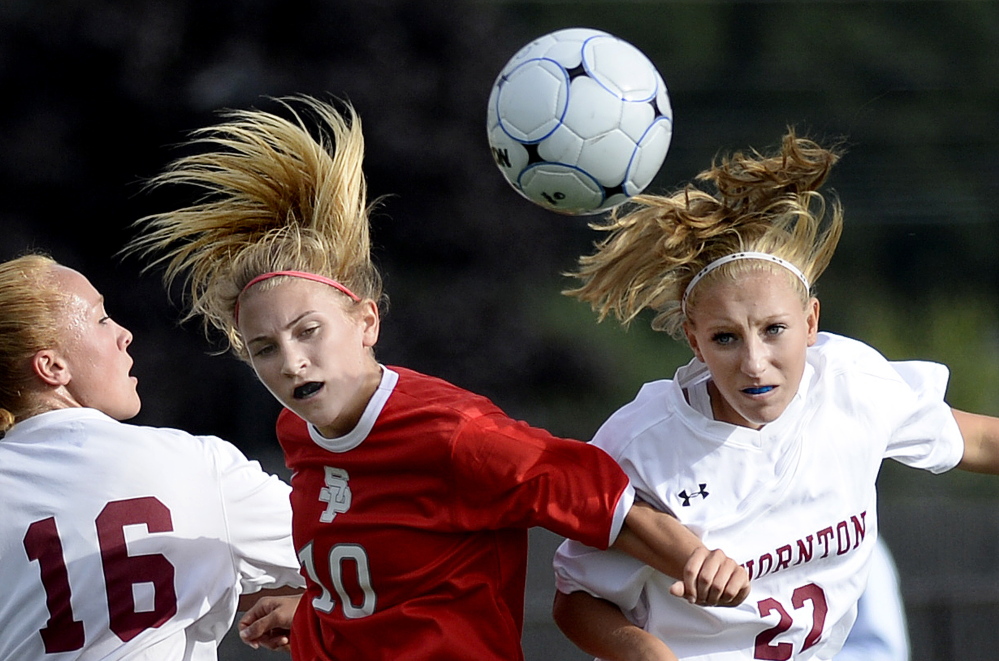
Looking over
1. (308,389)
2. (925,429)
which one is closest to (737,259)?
(925,429)

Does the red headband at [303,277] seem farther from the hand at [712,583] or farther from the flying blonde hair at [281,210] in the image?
the hand at [712,583]

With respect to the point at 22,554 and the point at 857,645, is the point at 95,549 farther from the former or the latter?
the point at 857,645

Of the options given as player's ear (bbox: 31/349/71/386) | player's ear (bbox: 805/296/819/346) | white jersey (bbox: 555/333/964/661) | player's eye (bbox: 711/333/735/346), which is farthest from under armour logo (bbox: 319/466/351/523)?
player's ear (bbox: 805/296/819/346)

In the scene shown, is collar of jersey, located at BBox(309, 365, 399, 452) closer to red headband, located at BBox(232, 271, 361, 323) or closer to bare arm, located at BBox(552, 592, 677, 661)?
red headband, located at BBox(232, 271, 361, 323)

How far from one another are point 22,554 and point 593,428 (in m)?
4.54

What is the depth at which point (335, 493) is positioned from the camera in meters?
3.15

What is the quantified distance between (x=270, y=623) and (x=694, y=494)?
1111 millimetres

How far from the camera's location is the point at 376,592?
10.2 ft

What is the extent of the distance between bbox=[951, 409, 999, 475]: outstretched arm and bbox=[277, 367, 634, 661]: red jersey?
0.92m

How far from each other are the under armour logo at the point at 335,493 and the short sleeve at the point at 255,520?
Result: 14.0 inches

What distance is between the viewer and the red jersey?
296cm

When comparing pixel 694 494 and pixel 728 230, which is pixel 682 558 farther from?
pixel 728 230

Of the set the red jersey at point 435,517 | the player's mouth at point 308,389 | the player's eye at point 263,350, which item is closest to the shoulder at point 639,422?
the red jersey at point 435,517

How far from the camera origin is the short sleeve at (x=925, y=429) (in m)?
3.31
